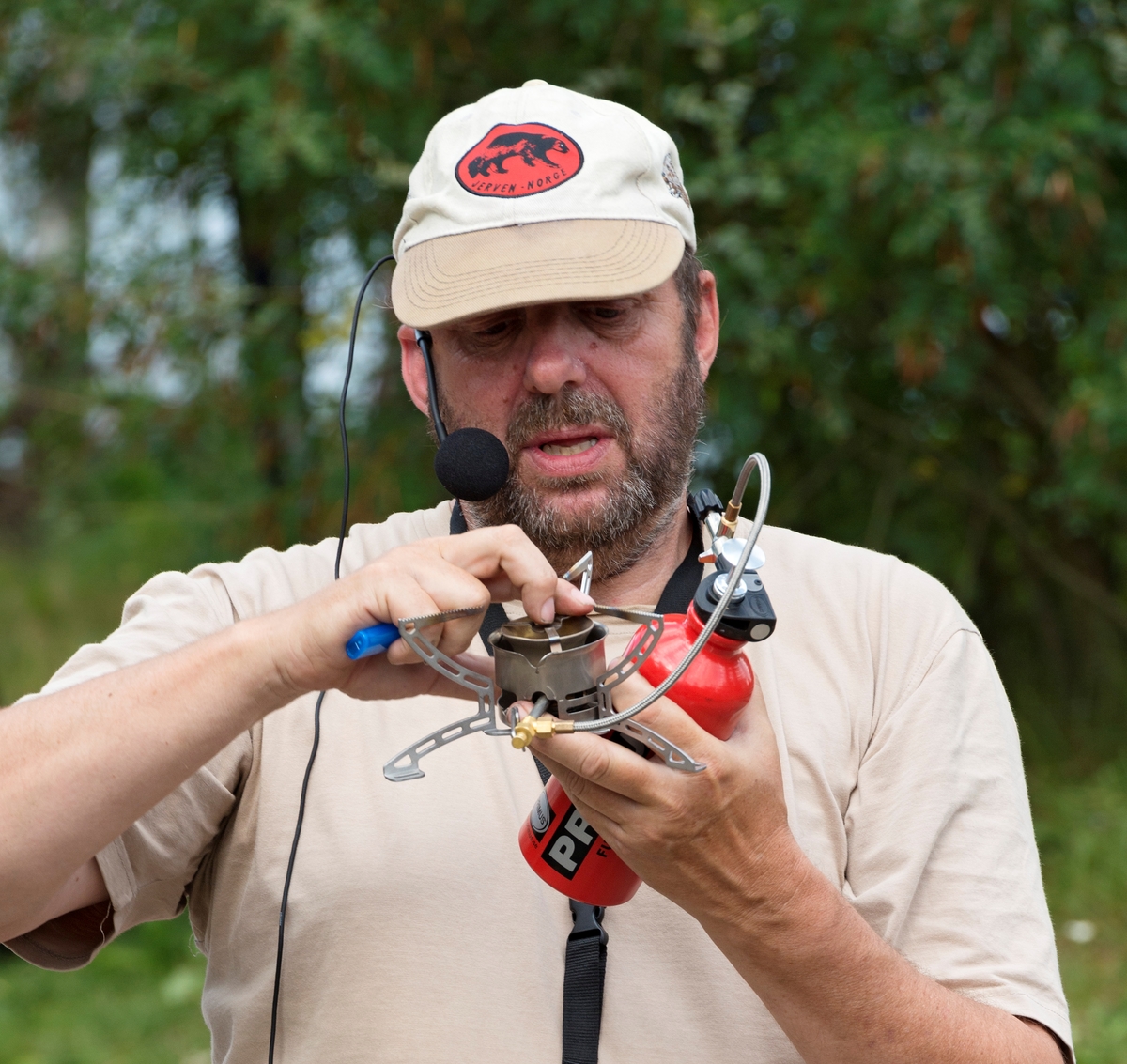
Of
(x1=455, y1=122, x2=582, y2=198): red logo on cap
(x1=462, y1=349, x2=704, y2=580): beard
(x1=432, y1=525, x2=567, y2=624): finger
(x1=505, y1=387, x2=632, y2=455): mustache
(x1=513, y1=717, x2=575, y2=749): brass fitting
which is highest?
(x1=455, y1=122, x2=582, y2=198): red logo on cap

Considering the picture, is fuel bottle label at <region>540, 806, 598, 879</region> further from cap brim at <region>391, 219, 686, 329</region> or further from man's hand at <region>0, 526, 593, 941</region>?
cap brim at <region>391, 219, 686, 329</region>

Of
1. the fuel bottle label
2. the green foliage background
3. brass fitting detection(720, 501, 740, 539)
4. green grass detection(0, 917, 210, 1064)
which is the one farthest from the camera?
green grass detection(0, 917, 210, 1064)

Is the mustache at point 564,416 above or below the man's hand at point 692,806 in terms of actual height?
above

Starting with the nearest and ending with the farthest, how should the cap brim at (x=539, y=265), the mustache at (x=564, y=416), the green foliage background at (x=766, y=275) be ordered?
the cap brim at (x=539, y=265), the mustache at (x=564, y=416), the green foliage background at (x=766, y=275)

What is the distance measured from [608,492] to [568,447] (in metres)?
0.10

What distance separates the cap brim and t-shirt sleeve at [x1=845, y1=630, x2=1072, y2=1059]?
0.80 meters

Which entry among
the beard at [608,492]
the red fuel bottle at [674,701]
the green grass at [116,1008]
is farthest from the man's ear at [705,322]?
the green grass at [116,1008]

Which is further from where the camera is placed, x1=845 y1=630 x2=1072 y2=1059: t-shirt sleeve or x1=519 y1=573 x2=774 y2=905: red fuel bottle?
x1=845 y1=630 x2=1072 y2=1059: t-shirt sleeve

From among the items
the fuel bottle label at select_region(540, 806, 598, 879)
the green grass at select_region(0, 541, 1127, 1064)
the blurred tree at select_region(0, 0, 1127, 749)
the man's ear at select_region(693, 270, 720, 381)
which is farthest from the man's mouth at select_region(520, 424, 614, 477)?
the green grass at select_region(0, 541, 1127, 1064)

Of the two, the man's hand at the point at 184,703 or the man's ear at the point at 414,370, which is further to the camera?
the man's ear at the point at 414,370

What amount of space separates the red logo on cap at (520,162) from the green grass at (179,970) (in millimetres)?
2901

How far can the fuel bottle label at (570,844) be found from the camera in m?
1.75

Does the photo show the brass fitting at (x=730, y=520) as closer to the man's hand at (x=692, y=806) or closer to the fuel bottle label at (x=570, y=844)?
the man's hand at (x=692, y=806)

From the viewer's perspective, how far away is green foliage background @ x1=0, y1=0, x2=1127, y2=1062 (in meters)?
4.29
